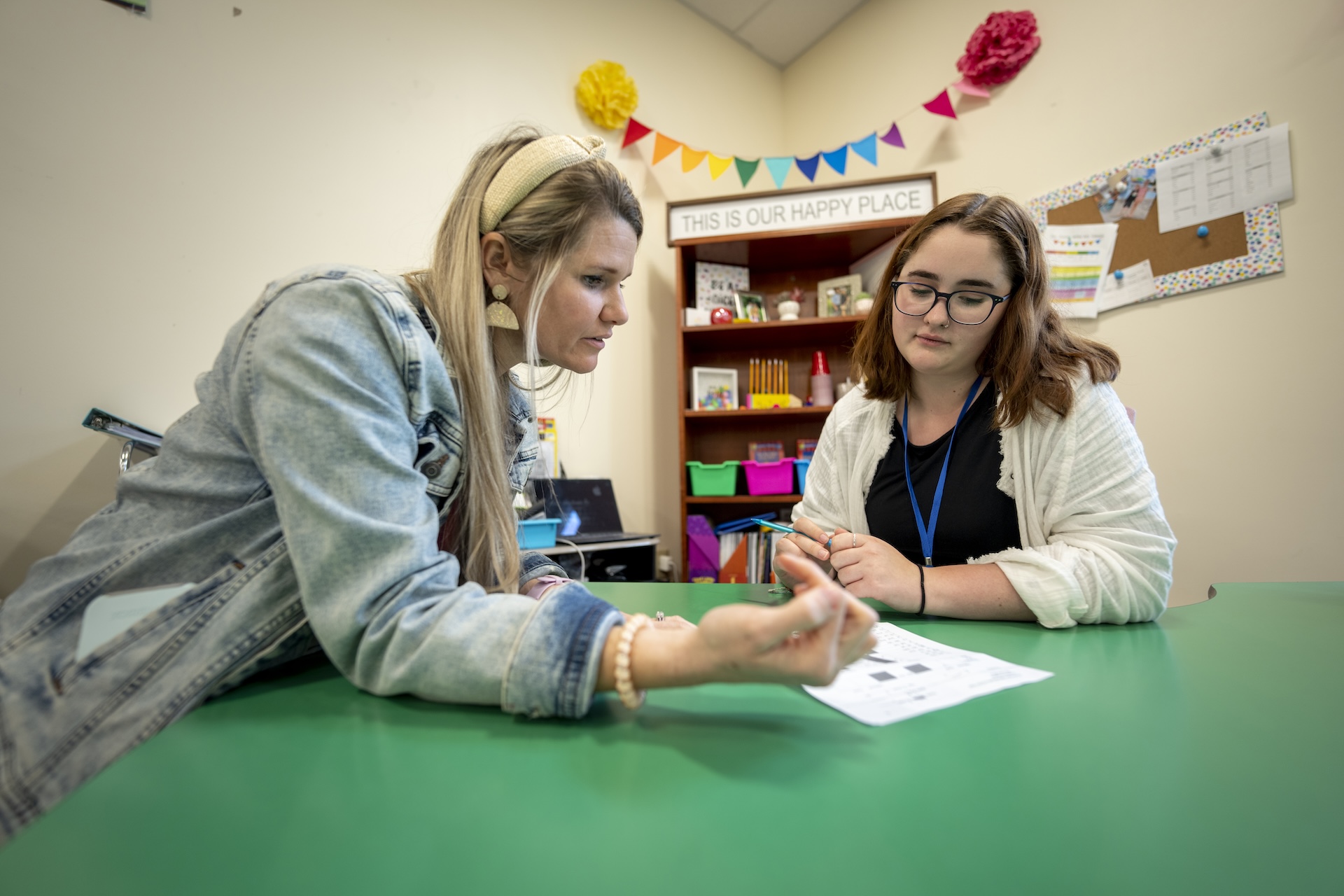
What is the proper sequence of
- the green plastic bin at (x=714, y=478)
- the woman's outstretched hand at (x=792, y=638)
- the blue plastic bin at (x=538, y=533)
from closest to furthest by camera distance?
the woman's outstretched hand at (x=792, y=638) < the blue plastic bin at (x=538, y=533) < the green plastic bin at (x=714, y=478)

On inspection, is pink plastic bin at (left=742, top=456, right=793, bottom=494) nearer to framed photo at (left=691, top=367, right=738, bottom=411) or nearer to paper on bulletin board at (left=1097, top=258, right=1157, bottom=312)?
framed photo at (left=691, top=367, right=738, bottom=411)

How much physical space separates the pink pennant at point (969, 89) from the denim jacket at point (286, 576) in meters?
2.72

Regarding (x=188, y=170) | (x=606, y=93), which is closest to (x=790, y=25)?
(x=606, y=93)

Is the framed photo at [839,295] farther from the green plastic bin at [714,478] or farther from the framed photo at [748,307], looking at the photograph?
the green plastic bin at [714,478]

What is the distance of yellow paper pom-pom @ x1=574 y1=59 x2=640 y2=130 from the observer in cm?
271

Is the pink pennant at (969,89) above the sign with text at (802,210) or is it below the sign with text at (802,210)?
above

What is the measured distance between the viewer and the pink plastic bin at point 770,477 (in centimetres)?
259

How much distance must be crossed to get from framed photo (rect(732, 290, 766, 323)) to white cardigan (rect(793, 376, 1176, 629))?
159 cm

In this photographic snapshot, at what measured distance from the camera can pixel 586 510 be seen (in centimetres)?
249

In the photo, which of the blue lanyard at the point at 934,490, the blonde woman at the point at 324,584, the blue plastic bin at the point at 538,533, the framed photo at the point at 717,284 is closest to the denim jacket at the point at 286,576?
the blonde woman at the point at 324,584

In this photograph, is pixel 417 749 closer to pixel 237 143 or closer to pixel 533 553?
pixel 533 553

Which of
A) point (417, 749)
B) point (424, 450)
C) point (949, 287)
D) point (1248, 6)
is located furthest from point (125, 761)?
point (1248, 6)

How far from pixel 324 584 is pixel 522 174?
22.1 inches

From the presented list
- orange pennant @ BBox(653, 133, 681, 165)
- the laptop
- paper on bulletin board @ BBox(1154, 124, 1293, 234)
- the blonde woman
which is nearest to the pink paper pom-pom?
paper on bulletin board @ BBox(1154, 124, 1293, 234)
